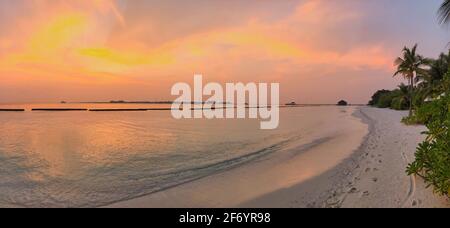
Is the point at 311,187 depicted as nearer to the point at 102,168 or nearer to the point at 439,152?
the point at 439,152

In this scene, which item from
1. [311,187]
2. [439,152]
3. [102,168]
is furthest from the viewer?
[102,168]

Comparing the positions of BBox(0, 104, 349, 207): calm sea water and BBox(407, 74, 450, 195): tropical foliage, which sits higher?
BBox(407, 74, 450, 195): tropical foliage

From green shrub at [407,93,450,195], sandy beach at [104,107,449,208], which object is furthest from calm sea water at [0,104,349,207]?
green shrub at [407,93,450,195]

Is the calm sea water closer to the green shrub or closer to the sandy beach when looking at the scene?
the sandy beach

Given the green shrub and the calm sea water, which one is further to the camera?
the calm sea water

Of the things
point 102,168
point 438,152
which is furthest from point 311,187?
point 102,168

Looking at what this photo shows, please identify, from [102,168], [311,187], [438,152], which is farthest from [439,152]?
[102,168]

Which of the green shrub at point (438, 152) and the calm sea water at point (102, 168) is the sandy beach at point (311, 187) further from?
the calm sea water at point (102, 168)

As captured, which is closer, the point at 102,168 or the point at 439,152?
the point at 439,152

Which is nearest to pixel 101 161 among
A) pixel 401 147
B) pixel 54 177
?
pixel 54 177

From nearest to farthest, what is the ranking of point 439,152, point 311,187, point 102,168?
1. point 439,152
2. point 311,187
3. point 102,168

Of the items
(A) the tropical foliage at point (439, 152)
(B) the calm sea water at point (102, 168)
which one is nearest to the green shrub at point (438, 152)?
(A) the tropical foliage at point (439, 152)

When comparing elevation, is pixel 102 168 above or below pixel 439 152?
below

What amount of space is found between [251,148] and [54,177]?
9.51 metres
